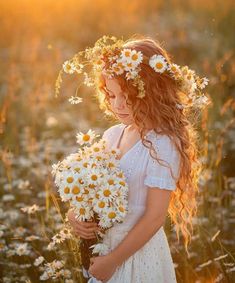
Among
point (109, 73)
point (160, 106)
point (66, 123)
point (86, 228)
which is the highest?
point (66, 123)

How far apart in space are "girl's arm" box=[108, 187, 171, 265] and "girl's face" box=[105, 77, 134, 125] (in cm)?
33

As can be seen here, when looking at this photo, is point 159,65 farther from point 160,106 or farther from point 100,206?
point 100,206

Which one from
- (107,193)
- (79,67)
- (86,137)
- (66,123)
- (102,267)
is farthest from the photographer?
(66,123)

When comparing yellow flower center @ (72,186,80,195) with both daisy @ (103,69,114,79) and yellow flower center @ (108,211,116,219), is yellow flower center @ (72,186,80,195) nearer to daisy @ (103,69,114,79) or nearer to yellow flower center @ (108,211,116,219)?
yellow flower center @ (108,211,116,219)

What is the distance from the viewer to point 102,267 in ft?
7.33

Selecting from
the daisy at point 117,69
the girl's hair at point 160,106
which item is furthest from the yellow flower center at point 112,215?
the daisy at point 117,69

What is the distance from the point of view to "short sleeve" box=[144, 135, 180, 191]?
7.20ft

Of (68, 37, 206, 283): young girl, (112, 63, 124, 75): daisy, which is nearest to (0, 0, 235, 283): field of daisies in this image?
(68, 37, 206, 283): young girl

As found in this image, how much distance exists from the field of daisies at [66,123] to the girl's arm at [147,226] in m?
0.48

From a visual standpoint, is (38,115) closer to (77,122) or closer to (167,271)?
(77,122)

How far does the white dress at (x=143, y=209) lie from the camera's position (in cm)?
221

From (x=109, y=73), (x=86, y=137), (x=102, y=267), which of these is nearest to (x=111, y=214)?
(x=102, y=267)

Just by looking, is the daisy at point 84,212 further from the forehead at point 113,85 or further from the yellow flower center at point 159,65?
the yellow flower center at point 159,65

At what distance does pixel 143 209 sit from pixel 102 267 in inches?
10.9
